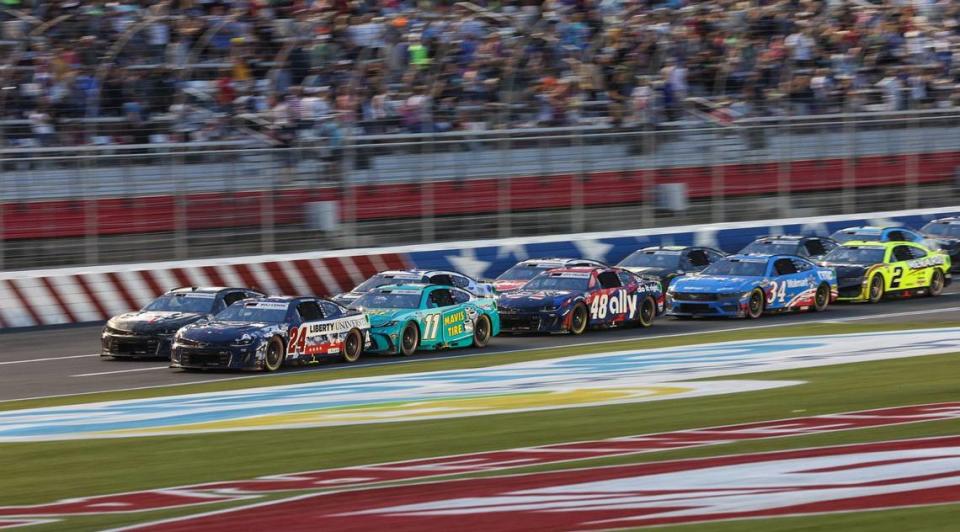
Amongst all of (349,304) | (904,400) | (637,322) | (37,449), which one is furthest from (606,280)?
(37,449)

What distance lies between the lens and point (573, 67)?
32062mm

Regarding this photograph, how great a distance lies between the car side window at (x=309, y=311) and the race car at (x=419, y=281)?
2.60m

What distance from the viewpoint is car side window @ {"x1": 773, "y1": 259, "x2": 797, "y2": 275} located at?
27.3 m

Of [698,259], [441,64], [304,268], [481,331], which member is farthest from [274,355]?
[441,64]

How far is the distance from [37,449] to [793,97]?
77.7ft

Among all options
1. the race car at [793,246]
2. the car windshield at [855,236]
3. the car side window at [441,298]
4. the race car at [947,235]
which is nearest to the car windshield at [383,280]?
the car side window at [441,298]

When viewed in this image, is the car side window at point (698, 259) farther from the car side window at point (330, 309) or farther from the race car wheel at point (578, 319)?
the car side window at point (330, 309)

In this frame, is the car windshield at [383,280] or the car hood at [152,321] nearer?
the car hood at [152,321]

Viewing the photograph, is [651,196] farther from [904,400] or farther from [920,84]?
[904,400]

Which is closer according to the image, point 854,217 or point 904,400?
point 904,400

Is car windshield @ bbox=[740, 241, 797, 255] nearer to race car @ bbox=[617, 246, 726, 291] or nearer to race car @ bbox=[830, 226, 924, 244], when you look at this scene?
race car @ bbox=[617, 246, 726, 291]

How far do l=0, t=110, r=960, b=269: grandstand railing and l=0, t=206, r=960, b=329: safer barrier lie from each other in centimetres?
21

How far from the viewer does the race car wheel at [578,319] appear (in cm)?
2491

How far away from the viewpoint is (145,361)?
2189 cm
